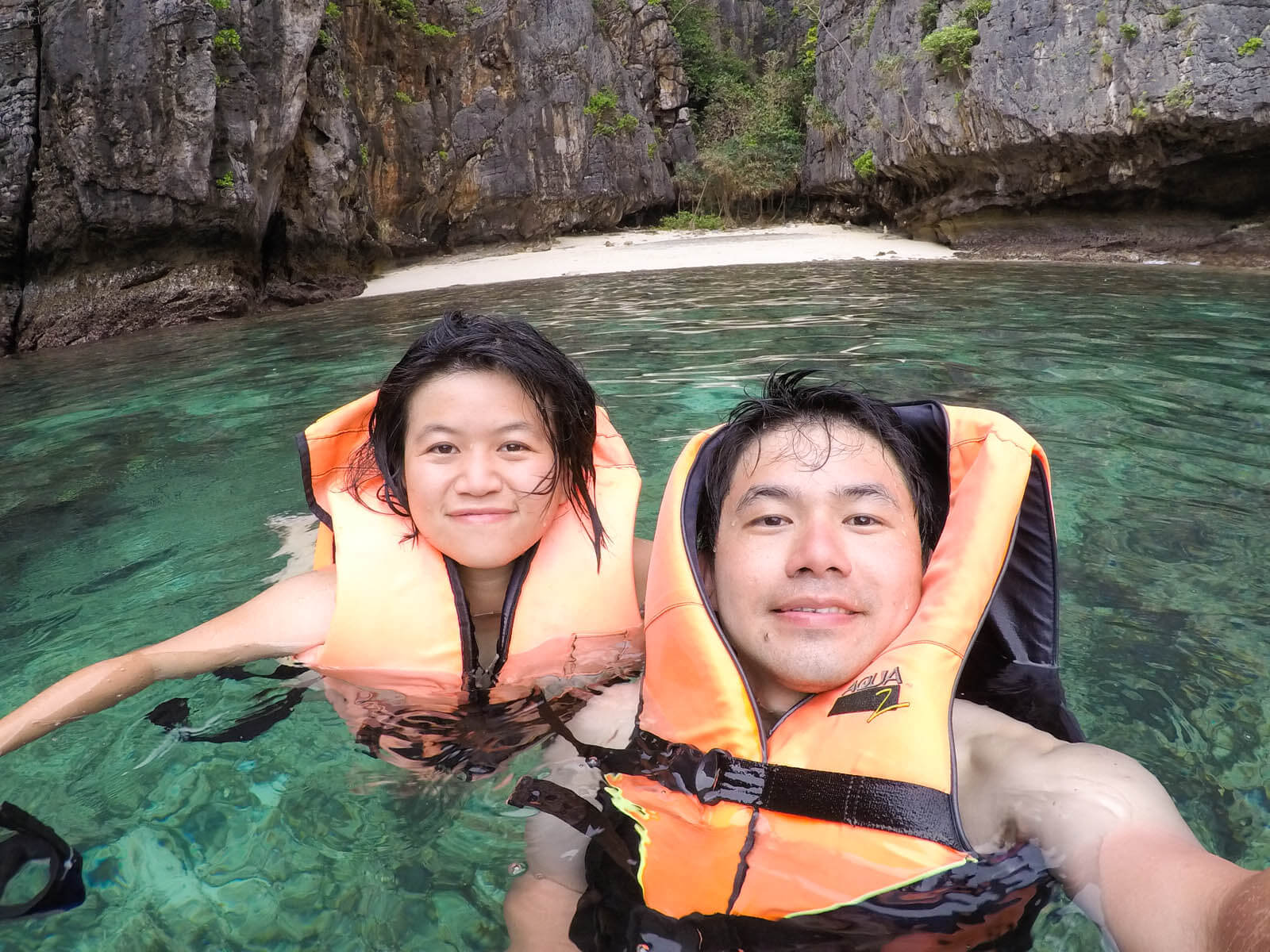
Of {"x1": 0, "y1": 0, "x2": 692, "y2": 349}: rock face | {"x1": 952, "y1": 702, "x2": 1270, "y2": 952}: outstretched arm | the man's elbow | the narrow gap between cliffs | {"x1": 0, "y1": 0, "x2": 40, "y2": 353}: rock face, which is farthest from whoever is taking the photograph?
{"x1": 0, "y1": 0, "x2": 692, "y2": 349}: rock face

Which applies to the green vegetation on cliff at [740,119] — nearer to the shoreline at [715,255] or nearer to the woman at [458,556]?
the shoreline at [715,255]

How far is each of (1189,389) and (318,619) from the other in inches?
191

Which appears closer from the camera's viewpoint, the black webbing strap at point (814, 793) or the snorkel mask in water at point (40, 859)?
the black webbing strap at point (814, 793)

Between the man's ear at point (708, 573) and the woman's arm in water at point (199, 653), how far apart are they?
1019 mm

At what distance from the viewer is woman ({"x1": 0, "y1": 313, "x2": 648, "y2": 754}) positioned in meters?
2.13

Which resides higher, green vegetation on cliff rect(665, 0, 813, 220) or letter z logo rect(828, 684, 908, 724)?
green vegetation on cliff rect(665, 0, 813, 220)

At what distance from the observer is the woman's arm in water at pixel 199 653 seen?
1921 mm

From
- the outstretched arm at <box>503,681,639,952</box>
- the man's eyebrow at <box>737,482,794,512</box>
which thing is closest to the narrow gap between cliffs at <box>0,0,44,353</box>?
the outstretched arm at <box>503,681,639,952</box>

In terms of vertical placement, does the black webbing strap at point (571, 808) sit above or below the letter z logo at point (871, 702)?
below

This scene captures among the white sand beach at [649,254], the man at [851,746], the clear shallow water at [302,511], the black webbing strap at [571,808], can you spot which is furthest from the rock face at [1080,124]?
the black webbing strap at [571,808]

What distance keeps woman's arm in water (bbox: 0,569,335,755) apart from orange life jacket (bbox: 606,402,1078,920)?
39.4 inches

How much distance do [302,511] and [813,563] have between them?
10.2 feet

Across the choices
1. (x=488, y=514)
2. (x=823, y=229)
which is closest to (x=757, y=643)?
(x=488, y=514)

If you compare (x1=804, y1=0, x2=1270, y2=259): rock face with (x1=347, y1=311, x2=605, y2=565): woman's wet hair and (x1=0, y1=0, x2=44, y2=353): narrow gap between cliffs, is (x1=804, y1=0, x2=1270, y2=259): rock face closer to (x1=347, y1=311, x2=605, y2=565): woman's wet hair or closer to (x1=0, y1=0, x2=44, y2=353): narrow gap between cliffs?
(x1=347, y1=311, x2=605, y2=565): woman's wet hair
